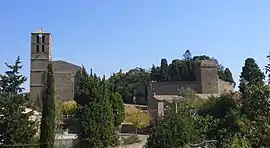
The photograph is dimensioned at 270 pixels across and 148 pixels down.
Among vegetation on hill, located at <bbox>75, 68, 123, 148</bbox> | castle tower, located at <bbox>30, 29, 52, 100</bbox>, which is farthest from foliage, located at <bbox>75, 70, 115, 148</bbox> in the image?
castle tower, located at <bbox>30, 29, 52, 100</bbox>

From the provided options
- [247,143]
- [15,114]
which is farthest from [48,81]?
[247,143]

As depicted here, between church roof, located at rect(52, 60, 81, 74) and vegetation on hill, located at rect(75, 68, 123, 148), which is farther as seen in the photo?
church roof, located at rect(52, 60, 81, 74)

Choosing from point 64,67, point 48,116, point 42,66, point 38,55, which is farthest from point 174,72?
point 48,116

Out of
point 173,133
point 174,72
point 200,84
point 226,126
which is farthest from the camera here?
point 174,72

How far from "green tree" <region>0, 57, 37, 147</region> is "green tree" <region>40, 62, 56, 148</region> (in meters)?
2.12

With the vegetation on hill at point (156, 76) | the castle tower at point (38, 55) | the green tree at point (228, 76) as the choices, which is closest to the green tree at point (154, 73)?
the vegetation on hill at point (156, 76)

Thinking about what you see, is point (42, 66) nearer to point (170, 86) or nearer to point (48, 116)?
point (170, 86)

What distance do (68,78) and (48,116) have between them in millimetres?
38721

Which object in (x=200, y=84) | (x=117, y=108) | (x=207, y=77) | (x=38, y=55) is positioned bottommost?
(x=117, y=108)

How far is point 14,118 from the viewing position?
2042cm

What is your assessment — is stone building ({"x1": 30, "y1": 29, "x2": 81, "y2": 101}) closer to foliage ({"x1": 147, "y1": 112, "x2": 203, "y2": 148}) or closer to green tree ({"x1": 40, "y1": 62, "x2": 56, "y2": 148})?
green tree ({"x1": 40, "y1": 62, "x2": 56, "y2": 148})

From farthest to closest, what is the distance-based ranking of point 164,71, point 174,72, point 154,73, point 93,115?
point 154,73, point 164,71, point 174,72, point 93,115

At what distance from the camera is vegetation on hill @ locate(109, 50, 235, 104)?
70.5 meters

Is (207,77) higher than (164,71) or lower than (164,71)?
lower
